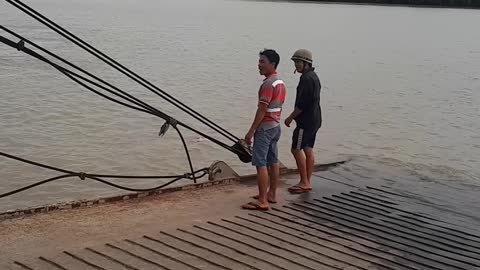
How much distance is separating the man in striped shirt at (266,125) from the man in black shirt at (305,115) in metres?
0.56

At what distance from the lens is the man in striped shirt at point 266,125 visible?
555cm

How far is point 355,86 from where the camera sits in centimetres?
2244

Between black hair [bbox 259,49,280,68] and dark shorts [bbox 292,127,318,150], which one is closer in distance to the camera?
black hair [bbox 259,49,280,68]

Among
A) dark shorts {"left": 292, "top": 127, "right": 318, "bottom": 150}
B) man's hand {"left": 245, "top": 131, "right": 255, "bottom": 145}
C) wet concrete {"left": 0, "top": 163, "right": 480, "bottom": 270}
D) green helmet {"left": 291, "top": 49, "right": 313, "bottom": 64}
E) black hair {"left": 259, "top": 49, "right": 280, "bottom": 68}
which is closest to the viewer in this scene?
wet concrete {"left": 0, "top": 163, "right": 480, "bottom": 270}

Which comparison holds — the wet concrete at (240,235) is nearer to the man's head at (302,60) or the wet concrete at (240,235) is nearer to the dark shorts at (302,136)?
the dark shorts at (302,136)

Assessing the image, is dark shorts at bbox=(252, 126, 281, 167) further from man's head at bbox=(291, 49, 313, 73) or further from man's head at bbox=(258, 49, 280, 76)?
man's head at bbox=(291, 49, 313, 73)

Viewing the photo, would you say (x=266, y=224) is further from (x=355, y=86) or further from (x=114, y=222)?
(x=355, y=86)

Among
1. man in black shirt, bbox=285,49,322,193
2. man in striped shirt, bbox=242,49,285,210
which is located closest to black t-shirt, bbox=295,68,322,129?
man in black shirt, bbox=285,49,322,193

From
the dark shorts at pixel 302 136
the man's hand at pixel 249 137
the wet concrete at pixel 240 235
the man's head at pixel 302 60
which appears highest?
the man's head at pixel 302 60

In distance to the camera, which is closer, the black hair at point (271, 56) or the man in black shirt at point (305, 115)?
the black hair at point (271, 56)

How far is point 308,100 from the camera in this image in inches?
249

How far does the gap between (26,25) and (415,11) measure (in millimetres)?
67474

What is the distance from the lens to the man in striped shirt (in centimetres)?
555

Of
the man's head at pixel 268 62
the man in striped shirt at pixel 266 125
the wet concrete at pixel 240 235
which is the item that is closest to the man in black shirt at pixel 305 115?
the wet concrete at pixel 240 235
